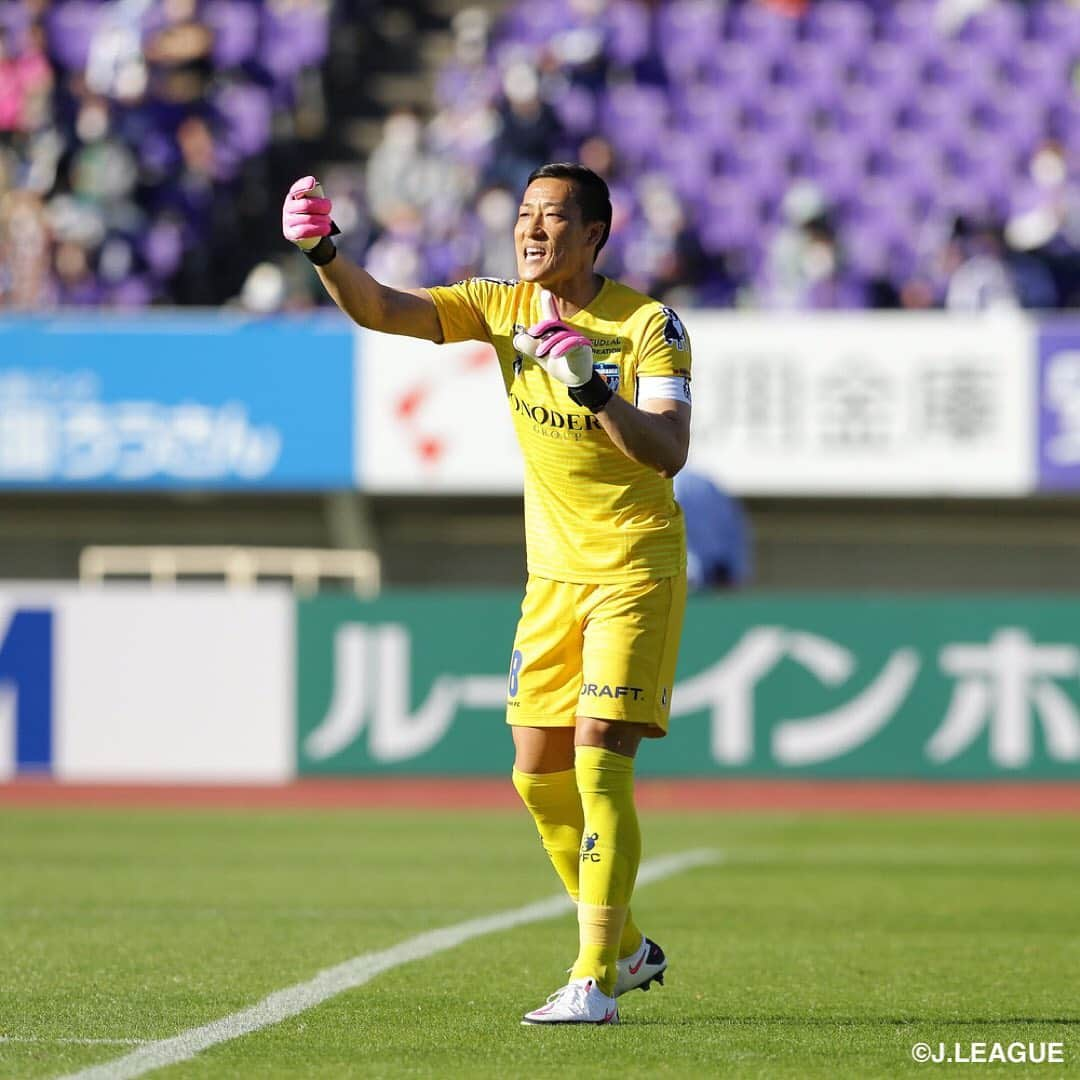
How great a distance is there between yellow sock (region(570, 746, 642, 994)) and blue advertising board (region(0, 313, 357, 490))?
12174 millimetres

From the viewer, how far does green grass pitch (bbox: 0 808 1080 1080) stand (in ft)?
15.6

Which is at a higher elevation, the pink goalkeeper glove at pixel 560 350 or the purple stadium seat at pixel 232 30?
the purple stadium seat at pixel 232 30

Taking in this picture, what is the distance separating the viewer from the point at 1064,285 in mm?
17656

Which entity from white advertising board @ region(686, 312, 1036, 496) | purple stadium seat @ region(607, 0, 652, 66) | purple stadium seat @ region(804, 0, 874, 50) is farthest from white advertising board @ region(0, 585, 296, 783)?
purple stadium seat @ region(804, 0, 874, 50)

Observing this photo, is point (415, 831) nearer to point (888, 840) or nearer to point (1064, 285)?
point (888, 840)

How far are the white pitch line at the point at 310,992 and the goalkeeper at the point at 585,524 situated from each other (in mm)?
656

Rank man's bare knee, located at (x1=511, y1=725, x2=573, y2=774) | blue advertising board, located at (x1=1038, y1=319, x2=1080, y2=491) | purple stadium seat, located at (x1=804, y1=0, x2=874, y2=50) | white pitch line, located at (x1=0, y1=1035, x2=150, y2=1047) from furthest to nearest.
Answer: purple stadium seat, located at (x1=804, y1=0, x2=874, y2=50) → blue advertising board, located at (x1=1038, y1=319, x2=1080, y2=491) → man's bare knee, located at (x1=511, y1=725, x2=573, y2=774) → white pitch line, located at (x1=0, y1=1035, x2=150, y2=1047)

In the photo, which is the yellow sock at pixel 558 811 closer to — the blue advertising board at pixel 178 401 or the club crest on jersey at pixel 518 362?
the club crest on jersey at pixel 518 362

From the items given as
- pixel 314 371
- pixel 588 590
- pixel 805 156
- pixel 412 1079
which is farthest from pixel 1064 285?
pixel 412 1079

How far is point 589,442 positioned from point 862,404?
1215cm

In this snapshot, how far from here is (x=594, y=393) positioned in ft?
16.4

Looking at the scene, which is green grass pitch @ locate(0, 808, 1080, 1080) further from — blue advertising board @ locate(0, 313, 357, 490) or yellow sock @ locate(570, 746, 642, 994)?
blue advertising board @ locate(0, 313, 357, 490)

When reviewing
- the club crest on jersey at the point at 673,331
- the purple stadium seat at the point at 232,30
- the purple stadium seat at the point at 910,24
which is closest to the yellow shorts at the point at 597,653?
the club crest on jersey at the point at 673,331

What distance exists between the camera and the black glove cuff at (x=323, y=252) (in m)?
5.36
